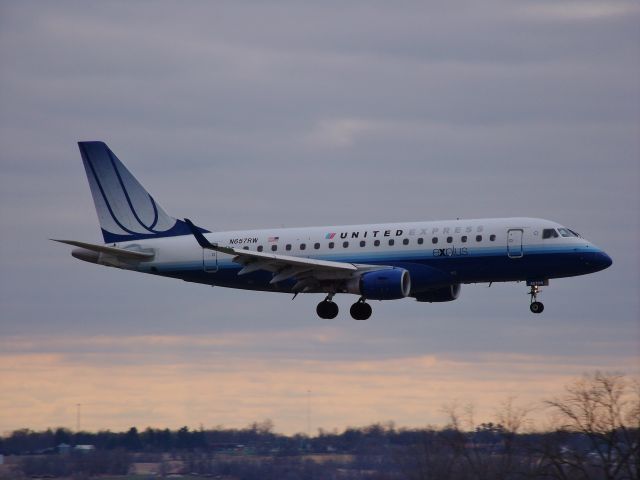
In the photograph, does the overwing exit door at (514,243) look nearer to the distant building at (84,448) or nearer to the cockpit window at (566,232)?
the cockpit window at (566,232)

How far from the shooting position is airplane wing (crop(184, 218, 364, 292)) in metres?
87.1

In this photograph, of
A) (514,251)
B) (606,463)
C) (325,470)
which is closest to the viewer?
(606,463)

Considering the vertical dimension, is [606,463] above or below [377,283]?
below

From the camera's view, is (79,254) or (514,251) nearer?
(514,251)

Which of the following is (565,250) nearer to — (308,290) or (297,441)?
(308,290)

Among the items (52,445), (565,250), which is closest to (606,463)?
(565,250)

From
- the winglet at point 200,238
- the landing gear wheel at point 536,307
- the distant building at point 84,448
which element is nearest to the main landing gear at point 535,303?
the landing gear wheel at point 536,307

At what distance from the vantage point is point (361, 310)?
92.2 meters

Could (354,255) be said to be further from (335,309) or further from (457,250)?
(457,250)

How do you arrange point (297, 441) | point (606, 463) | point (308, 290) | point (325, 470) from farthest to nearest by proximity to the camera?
point (297, 441) < point (325, 470) < point (308, 290) < point (606, 463)

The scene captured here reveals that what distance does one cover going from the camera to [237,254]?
86.1m

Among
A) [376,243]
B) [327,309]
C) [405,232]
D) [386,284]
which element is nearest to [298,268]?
[376,243]

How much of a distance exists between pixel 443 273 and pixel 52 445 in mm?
49336

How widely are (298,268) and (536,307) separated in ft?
44.4
